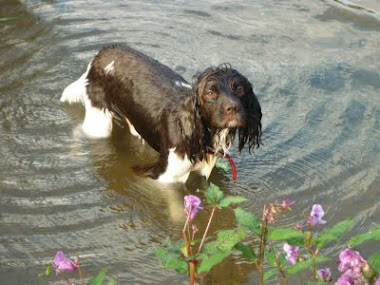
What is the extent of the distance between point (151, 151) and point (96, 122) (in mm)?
573

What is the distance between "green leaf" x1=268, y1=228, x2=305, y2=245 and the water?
206 centimetres

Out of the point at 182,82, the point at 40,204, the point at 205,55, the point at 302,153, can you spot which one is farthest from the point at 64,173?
the point at 205,55

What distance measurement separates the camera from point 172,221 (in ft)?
16.6

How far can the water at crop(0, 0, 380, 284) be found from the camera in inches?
189

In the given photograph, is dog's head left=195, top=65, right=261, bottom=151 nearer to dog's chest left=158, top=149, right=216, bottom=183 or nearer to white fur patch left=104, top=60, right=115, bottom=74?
dog's chest left=158, top=149, right=216, bottom=183

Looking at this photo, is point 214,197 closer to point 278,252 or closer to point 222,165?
point 278,252

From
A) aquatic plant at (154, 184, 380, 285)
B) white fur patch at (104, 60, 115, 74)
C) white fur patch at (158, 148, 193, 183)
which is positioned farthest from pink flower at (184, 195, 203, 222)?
white fur patch at (104, 60, 115, 74)

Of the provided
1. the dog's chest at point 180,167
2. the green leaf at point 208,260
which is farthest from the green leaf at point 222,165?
the green leaf at point 208,260

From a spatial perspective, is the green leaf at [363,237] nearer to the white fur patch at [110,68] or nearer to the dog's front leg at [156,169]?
the dog's front leg at [156,169]

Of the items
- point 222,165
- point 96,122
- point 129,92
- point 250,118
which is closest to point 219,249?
point 250,118

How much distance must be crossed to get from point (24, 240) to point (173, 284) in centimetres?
117

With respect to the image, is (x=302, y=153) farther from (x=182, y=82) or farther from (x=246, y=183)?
(x=182, y=82)

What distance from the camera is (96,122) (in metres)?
6.14

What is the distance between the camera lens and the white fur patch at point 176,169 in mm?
5191
